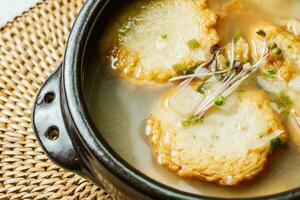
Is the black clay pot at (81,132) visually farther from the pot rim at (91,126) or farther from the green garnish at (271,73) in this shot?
the green garnish at (271,73)

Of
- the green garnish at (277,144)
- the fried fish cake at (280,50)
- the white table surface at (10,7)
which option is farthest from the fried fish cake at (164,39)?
the white table surface at (10,7)

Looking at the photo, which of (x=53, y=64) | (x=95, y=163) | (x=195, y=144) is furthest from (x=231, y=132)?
(x=53, y=64)

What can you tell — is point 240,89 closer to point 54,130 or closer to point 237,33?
point 237,33

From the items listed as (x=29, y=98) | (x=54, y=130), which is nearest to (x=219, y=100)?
(x=54, y=130)

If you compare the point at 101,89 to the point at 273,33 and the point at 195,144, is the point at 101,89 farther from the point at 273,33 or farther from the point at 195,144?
the point at 273,33

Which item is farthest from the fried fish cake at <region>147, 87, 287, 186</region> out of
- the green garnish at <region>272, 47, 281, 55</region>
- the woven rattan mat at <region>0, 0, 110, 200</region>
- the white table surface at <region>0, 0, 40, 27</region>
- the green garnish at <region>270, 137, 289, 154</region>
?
the white table surface at <region>0, 0, 40, 27</region>
